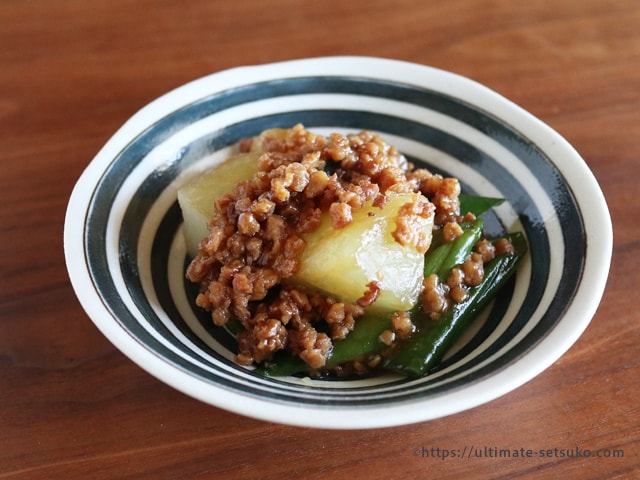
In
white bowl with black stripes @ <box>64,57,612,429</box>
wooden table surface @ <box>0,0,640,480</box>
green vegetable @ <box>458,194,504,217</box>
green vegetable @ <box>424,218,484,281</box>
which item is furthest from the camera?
green vegetable @ <box>458,194,504,217</box>

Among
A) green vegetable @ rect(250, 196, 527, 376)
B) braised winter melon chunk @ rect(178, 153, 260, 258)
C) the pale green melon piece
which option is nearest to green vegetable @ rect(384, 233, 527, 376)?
green vegetable @ rect(250, 196, 527, 376)

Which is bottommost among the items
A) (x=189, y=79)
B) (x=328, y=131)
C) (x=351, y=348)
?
(x=351, y=348)

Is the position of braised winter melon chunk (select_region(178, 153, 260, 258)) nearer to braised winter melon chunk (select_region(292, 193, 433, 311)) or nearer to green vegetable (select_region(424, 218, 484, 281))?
braised winter melon chunk (select_region(292, 193, 433, 311))

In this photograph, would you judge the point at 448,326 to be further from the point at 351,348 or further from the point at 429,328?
the point at 351,348

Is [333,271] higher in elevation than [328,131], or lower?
lower

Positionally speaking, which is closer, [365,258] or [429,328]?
[365,258]

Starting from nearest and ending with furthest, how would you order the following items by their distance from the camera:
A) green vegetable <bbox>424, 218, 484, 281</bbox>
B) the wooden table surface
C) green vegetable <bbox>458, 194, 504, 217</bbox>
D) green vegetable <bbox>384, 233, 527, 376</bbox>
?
the wooden table surface
green vegetable <bbox>384, 233, 527, 376</bbox>
green vegetable <bbox>424, 218, 484, 281</bbox>
green vegetable <bbox>458, 194, 504, 217</bbox>

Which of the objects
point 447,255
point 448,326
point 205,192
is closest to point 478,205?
point 447,255

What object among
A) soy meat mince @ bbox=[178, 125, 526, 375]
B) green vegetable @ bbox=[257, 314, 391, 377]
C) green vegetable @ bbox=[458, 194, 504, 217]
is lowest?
green vegetable @ bbox=[257, 314, 391, 377]

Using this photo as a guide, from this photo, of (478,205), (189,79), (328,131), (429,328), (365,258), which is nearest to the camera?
(365,258)
